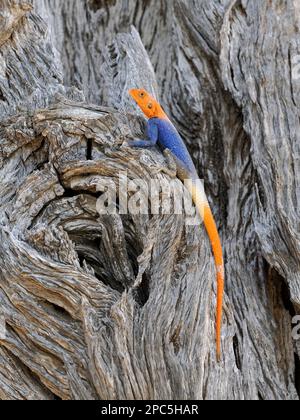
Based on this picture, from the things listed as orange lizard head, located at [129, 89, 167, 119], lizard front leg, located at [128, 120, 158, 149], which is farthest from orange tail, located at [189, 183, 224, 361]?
orange lizard head, located at [129, 89, 167, 119]

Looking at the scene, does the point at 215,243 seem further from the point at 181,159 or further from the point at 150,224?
the point at 181,159

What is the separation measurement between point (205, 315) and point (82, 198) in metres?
0.96

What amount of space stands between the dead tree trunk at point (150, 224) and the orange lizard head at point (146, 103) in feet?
0.30

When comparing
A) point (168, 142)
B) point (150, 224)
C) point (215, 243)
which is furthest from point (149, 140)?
point (215, 243)

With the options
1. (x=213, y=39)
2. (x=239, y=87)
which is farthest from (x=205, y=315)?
(x=213, y=39)

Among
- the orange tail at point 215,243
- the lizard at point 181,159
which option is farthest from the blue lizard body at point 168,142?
the orange tail at point 215,243

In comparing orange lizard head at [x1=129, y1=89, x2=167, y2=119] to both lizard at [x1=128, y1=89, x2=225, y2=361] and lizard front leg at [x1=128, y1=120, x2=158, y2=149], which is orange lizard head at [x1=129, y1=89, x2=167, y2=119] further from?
lizard front leg at [x1=128, y1=120, x2=158, y2=149]

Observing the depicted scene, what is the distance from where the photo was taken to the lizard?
402cm

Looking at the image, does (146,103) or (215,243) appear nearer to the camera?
(215,243)

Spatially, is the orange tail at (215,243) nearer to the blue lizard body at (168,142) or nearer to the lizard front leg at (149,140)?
the blue lizard body at (168,142)

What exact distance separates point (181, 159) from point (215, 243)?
0.57m

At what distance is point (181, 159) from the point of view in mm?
4352

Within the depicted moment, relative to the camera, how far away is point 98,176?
416 centimetres

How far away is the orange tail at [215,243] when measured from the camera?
3969 mm
